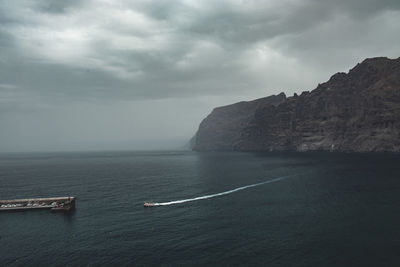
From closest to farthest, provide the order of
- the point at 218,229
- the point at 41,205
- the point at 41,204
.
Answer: the point at 218,229
the point at 41,205
the point at 41,204

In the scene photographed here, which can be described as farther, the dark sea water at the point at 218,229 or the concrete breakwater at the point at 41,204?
the concrete breakwater at the point at 41,204

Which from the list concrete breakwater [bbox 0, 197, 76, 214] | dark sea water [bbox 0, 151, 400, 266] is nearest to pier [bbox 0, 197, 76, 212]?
concrete breakwater [bbox 0, 197, 76, 214]

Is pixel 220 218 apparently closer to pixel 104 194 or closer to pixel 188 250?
pixel 188 250

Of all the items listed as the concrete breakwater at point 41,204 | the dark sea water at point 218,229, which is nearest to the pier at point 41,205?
the concrete breakwater at point 41,204

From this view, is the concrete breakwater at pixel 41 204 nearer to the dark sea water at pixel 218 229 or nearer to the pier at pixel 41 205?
the pier at pixel 41 205

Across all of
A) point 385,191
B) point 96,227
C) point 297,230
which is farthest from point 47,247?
point 385,191

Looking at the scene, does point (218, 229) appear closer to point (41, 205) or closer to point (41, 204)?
point (41, 205)

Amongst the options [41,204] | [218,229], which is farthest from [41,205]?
[218,229]

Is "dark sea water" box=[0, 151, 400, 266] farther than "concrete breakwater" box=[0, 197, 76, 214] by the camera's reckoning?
No

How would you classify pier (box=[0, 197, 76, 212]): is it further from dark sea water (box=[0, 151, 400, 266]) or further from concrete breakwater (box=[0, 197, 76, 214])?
dark sea water (box=[0, 151, 400, 266])

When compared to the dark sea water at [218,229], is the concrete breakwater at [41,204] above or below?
above

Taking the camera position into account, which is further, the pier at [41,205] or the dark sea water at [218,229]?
the pier at [41,205]
